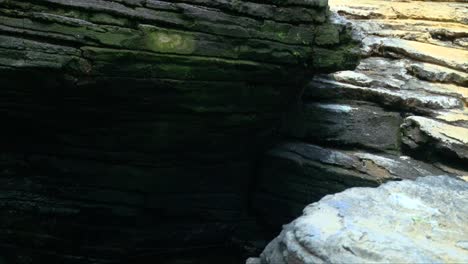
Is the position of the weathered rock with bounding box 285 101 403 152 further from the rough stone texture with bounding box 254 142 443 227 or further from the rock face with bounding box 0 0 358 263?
the rock face with bounding box 0 0 358 263

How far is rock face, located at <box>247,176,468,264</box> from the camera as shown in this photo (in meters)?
2.62

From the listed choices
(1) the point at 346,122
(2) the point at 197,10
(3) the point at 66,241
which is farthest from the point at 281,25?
(3) the point at 66,241

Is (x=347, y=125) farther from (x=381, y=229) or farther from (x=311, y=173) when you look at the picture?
(x=381, y=229)

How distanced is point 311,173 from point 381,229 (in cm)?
208

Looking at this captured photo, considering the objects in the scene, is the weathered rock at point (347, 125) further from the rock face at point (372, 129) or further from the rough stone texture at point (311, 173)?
the rough stone texture at point (311, 173)

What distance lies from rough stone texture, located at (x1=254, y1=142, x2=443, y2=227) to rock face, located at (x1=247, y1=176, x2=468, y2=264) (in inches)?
45.2

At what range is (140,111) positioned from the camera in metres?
4.43

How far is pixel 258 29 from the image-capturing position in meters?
4.32

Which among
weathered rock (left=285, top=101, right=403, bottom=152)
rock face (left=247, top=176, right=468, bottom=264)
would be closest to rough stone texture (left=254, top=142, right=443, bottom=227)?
weathered rock (left=285, top=101, right=403, bottom=152)

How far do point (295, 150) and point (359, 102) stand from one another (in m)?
0.73

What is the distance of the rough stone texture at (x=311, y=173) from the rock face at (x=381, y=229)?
1.15 meters

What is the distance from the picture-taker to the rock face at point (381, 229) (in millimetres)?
2621

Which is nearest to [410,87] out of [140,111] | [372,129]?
[372,129]

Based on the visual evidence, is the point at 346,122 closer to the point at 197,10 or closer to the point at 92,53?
the point at 197,10
